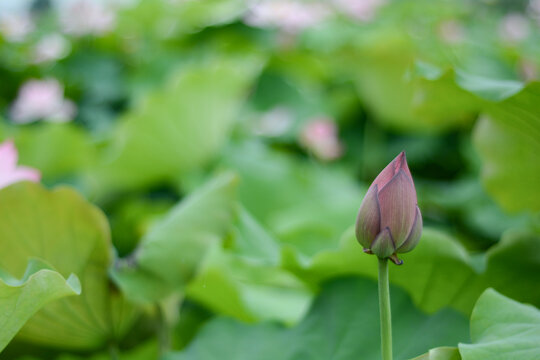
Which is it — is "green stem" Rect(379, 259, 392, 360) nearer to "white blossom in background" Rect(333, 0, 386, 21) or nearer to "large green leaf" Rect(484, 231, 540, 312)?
"large green leaf" Rect(484, 231, 540, 312)

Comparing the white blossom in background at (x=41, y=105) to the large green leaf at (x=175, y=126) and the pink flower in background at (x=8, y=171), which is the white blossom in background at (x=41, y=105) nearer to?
the large green leaf at (x=175, y=126)

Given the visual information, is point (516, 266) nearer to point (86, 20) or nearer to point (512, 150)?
point (512, 150)

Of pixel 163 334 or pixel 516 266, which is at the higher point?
pixel 516 266

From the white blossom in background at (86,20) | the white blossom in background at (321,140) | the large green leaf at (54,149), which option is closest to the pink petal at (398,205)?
the large green leaf at (54,149)

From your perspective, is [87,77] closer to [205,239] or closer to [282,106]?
[282,106]

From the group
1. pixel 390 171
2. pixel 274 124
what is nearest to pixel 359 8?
pixel 274 124
